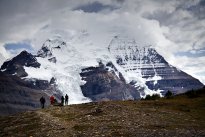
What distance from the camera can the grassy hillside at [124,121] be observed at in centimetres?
4119

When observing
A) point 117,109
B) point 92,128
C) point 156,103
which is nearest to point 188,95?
point 156,103

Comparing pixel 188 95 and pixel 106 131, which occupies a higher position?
pixel 188 95

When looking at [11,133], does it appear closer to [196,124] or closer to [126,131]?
[126,131]

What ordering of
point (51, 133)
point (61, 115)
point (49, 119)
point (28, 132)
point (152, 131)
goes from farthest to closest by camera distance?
1. point (61, 115)
2. point (49, 119)
3. point (28, 132)
4. point (51, 133)
5. point (152, 131)

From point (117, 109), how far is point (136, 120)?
1002 centimetres

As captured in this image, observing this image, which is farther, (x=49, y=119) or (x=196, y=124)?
(x=49, y=119)

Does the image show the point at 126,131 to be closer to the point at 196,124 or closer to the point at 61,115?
the point at 196,124

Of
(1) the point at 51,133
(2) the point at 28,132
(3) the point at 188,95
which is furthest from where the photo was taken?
(3) the point at 188,95

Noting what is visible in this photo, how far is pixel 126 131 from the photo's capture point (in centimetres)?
4091

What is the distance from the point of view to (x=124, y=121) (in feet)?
158

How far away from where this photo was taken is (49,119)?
181 feet

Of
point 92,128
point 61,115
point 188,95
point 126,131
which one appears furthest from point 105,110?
point 188,95

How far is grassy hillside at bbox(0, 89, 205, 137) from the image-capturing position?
4119 cm

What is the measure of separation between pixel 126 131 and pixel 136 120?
26.0 feet
